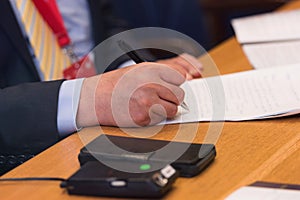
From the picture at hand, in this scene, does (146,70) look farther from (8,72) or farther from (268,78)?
(8,72)

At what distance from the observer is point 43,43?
1.59 meters

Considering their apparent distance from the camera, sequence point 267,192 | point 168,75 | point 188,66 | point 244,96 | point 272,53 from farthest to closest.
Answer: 1. point 272,53
2. point 188,66
3. point 244,96
4. point 168,75
5. point 267,192

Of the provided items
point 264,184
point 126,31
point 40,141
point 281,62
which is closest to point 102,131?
point 40,141

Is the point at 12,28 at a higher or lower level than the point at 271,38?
higher

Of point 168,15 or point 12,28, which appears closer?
point 12,28

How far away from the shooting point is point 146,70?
3.52 feet

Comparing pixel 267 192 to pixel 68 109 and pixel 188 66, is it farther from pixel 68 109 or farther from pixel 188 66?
pixel 188 66

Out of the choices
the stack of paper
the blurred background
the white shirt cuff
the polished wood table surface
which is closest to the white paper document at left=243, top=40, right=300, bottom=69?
the stack of paper

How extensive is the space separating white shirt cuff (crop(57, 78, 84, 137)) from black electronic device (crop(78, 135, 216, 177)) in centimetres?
15

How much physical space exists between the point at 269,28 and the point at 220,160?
3.01 feet

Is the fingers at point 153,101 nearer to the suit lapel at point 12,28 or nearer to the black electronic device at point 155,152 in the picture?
the black electronic device at point 155,152

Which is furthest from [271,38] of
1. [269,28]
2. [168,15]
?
[168,15]

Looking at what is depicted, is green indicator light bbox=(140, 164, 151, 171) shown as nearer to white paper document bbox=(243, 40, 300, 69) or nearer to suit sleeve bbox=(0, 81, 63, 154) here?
suit sleeve bbox=(0, 81, 63, 154)

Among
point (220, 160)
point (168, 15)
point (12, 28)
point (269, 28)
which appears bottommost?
point (168, 15)
